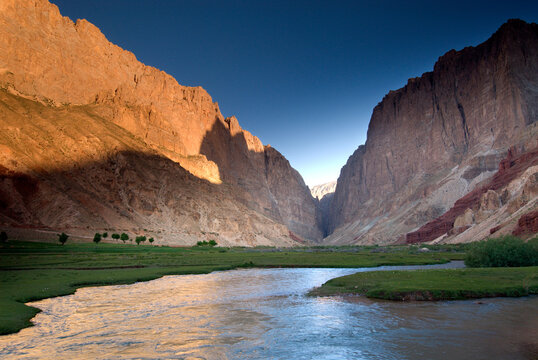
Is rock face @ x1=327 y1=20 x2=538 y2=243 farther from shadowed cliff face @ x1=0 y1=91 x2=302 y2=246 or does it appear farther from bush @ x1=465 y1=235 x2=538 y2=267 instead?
bush @ x1=465 y1=235 x2=538 y2=267

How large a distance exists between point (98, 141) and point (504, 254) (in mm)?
97450

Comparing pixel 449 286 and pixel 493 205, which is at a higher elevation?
pixel 493 205

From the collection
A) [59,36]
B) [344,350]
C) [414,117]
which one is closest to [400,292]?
[344,350]

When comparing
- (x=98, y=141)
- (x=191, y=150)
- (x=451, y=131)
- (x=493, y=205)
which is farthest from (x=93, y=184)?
(x=451, y=131)

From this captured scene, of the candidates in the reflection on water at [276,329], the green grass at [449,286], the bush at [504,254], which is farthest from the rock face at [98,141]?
the bush at [504,254]

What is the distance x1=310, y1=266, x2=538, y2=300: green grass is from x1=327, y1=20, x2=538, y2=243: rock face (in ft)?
260

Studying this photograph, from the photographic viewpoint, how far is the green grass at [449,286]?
703 inches

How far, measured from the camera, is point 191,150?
156500mm

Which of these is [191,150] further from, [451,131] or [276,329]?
[276,329]

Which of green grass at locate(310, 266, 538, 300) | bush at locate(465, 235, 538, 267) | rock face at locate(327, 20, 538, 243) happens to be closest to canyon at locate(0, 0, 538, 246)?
rock face at locate(327, 20, 538, 243)

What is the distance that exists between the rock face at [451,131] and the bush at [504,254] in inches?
2752

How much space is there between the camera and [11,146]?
7644 cm

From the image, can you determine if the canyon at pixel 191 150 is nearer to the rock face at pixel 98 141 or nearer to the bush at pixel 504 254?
the rock face at pixel 98 141

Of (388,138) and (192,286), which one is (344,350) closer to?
(192,286)
